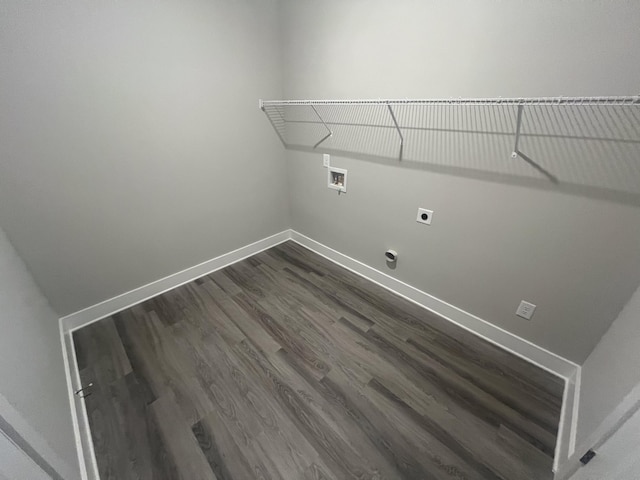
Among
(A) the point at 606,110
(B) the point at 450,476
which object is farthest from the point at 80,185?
(A) the point at 606,110

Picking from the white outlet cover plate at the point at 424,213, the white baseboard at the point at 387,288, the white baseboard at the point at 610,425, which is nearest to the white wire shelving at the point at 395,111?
the white outlet cover plate at the point at 424,213

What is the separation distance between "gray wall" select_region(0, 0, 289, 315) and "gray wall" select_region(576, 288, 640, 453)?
2526mm

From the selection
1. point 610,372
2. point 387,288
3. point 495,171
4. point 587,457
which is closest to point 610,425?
point 587,457

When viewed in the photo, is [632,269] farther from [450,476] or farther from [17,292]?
[17,292]

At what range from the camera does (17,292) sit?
1.11 metres

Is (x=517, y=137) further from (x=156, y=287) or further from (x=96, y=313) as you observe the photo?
(x=96, y=313)

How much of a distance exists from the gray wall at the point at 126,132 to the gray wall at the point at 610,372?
2526 millimetres

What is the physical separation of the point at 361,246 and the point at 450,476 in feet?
5.08

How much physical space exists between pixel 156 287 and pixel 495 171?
8.31ft

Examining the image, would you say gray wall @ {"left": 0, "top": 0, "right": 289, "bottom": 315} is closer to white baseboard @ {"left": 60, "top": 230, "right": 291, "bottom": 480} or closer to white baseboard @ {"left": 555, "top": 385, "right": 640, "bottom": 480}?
white baseboard @ {"left": 60, "top": 230, "right": 291, "bottom": 480}

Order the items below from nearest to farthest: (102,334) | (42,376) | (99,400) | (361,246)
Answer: (42,376)
(99,400)
(102,334)
(361,246)

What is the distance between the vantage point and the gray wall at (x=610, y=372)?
902 mm

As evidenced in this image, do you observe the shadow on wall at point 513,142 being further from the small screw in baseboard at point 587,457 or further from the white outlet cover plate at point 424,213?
the small screw in baseboard at point 587,457

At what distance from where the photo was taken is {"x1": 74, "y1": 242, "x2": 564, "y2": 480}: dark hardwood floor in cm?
113
